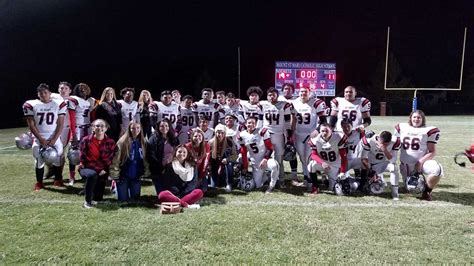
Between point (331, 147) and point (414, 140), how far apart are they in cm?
121

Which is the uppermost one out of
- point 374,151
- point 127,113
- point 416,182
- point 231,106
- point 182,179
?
point 231,106

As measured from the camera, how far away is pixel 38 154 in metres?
5.81

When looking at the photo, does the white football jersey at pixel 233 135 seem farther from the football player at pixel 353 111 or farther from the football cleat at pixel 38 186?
the football cleat at pixel 38 186

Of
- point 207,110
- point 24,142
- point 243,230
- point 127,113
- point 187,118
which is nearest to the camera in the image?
point 243,230

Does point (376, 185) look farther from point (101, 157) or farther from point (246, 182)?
point (101, 157)

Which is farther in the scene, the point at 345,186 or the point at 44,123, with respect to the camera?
the point at 44,123

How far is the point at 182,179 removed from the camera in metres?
5.06

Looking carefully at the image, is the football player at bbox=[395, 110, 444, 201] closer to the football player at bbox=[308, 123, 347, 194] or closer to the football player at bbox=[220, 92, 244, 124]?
the football player at bbox=[308, 123, 347, 194]

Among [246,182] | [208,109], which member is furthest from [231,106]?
[246,182]

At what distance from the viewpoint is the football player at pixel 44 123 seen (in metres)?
5.85

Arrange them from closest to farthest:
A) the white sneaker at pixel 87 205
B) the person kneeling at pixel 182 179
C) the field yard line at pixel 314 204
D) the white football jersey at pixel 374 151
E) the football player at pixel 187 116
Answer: the white sneaker at pixel 87 205 < the person kneeling at pixel 182 179 < the field yard line at pixel 314 204 < the white football jersey at pixel 374 151 < the football player at pixel 187 116

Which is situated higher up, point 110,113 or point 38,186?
point 110,113

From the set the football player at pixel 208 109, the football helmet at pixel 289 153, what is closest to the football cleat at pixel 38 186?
the football player at pixel 208 109

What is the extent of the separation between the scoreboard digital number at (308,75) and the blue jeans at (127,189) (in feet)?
54.4
